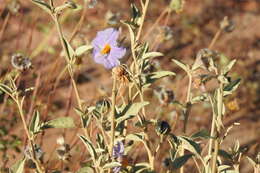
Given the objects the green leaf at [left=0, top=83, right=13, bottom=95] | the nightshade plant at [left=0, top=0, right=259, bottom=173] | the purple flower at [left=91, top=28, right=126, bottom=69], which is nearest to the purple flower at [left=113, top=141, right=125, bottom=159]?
the nightshade plant at [left=0, top=0, right=259, bottom=173]

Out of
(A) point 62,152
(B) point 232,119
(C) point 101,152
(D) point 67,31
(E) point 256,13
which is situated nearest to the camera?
(C) point 101,152

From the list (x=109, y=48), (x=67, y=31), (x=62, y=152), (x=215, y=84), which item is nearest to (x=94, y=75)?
(x=67, y=31)

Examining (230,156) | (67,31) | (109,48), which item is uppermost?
(67,31)

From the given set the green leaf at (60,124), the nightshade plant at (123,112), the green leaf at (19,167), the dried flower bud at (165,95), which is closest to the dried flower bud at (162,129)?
the nightshade plant at (123,112)

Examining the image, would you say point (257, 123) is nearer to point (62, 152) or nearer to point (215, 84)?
point (215, 84)

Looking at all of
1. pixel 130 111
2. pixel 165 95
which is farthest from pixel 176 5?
pixel 130 111

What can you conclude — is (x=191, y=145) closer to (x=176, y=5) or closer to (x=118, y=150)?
(x=118, y=150)
